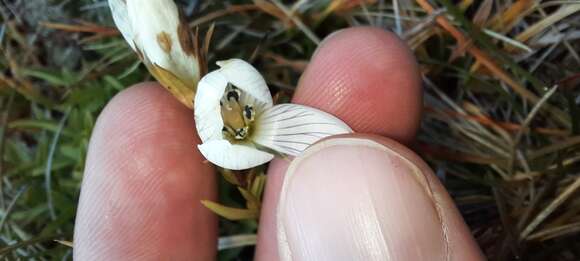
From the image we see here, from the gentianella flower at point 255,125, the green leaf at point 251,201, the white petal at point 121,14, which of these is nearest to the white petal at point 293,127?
the gentianella flower at point 255,125

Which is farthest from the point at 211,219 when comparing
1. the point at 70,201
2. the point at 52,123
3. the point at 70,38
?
the point at 70,38

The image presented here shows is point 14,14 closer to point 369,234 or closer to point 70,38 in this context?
point 70,38

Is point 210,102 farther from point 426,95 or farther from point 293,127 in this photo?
point 426,95

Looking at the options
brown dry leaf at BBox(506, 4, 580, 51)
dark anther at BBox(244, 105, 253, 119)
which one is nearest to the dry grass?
brown dry leaf at BBox(506, 4, 580, 51)

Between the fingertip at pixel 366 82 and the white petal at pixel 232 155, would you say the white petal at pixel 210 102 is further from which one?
the fingertip at pixel 366 82

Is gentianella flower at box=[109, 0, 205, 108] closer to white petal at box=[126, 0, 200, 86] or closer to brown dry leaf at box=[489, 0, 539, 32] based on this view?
white petal at box=[126, 0, 200, 86]
